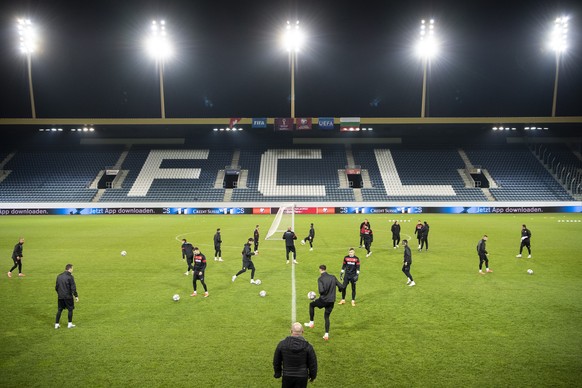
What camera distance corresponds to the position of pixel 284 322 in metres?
11.6

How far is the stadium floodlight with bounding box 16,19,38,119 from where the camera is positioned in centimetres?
4575

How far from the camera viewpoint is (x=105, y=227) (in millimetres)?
33906

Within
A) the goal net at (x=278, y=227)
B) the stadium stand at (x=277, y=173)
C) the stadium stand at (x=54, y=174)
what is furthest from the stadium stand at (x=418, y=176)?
the stadium stand at (x=54, y=174)

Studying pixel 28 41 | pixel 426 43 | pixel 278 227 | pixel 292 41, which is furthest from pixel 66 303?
pixel 28 41

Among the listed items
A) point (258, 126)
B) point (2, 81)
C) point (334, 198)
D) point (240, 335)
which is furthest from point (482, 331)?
point (2, 81)

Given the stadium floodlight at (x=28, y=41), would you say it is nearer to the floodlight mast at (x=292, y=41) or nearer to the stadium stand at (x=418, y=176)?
the floodlight mast at (x=292, y=41)

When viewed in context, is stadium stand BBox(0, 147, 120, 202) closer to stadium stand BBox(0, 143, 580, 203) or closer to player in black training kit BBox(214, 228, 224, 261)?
stadium stand BBox(0, 143, 580, 203)

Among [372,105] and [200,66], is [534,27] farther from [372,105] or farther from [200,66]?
[200,66]

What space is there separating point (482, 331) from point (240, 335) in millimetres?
6916

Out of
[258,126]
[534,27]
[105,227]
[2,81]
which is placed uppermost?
[534,27]

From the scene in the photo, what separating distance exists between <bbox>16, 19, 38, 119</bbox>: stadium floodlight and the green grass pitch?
112 feet

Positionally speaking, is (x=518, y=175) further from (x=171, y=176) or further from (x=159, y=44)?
(x=159, y=44)

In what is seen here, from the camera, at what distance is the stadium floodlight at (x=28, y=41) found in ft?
150

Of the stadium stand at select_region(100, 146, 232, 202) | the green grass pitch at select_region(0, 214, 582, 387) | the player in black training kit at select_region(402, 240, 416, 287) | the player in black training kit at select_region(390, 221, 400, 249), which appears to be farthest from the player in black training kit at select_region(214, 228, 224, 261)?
the stadium stand at select_region(100, 146, 232, 202)
